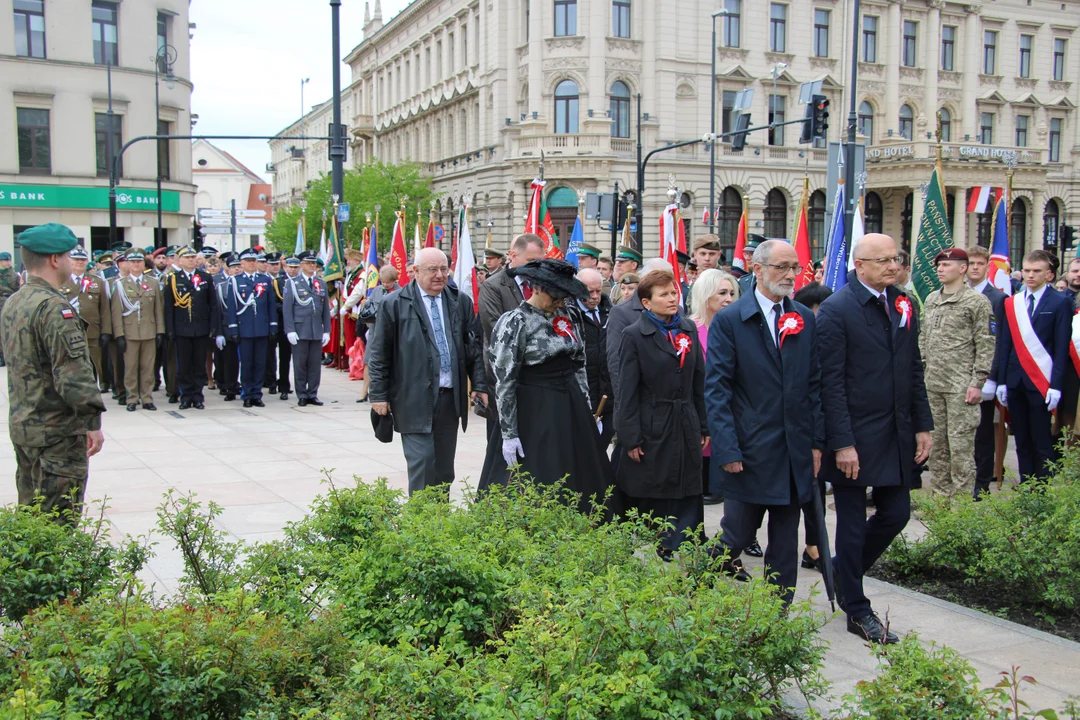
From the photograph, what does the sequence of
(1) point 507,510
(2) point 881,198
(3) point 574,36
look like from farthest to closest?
1. (2) point 881,198
2. (3) point 574,36
3. (1) point 507,510

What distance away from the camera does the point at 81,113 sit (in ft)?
143

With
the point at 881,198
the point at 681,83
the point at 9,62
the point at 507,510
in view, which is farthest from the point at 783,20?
the point at 507,510

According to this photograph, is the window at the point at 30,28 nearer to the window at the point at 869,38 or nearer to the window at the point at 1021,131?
the window at the point at 869,38

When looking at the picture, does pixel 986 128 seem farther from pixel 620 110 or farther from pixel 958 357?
pixel 958 357

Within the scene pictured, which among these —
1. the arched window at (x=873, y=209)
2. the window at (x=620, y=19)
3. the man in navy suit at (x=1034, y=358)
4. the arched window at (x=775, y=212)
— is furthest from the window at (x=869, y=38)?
the man in navy suit at (x=1034, y=358)

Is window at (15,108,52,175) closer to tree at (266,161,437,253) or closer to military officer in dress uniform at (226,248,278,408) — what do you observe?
tree at (266,161,437,253)

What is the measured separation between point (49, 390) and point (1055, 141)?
71.4 metres

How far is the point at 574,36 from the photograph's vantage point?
168 ft

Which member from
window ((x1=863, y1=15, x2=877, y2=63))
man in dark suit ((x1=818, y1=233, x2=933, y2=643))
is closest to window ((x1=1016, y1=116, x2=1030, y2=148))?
window ((x1=863, y1=15, x2=877, y2=63))

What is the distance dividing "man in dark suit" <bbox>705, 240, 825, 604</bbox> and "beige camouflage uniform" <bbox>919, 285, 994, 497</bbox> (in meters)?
3.60

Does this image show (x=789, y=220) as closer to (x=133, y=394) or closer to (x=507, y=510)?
(x=133, y=394)

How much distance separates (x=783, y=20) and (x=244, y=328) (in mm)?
48268

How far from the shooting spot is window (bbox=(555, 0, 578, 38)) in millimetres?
51688

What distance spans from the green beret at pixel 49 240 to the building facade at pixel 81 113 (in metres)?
39.1
